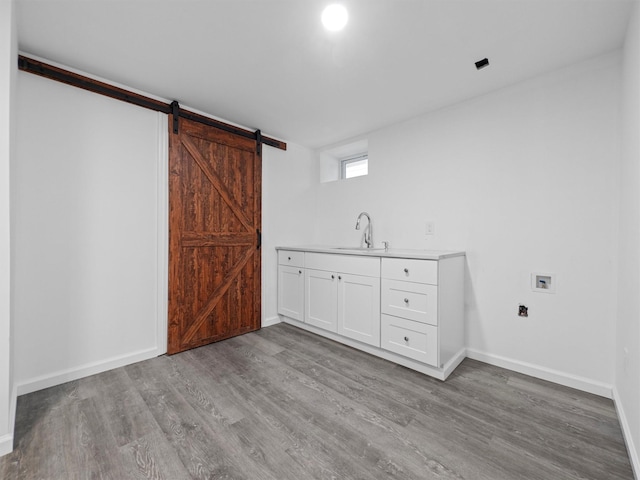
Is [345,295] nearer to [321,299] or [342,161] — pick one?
[321,299]

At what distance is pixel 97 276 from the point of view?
218cm

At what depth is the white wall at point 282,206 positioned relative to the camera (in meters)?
3.33

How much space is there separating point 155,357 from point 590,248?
344 cm

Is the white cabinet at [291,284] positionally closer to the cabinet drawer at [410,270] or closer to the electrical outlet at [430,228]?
the cabinet drawer at [410,270]

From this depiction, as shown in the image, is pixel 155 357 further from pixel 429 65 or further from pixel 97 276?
pixel 429 65

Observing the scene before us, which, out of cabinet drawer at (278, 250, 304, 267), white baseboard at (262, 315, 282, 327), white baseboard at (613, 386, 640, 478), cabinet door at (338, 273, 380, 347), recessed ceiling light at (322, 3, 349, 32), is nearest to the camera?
white baseboard at (613, 386, 640, 478)

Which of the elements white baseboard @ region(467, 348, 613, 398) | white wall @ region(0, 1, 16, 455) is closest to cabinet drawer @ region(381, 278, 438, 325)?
white baseboard @ region(467, 348, 613, 398)

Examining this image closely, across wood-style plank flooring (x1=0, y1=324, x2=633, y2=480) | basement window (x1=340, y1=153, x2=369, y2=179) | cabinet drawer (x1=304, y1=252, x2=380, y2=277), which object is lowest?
wood-style plank flooring (x1=0, y1=324, x2=633, y2=480)

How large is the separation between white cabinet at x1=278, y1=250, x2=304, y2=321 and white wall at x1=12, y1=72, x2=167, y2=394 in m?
1.28

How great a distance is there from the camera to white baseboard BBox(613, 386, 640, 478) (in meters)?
1.25

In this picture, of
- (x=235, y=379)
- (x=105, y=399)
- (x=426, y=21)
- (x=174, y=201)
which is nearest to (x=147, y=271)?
(x=174, y=201)

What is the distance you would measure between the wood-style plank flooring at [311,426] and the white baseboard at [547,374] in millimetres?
72

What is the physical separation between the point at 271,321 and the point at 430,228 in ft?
6.73

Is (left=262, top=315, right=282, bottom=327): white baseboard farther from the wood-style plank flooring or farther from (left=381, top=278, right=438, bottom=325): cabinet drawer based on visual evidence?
(left=381, top=278, right=438, bottom=325): cabinet drawer
